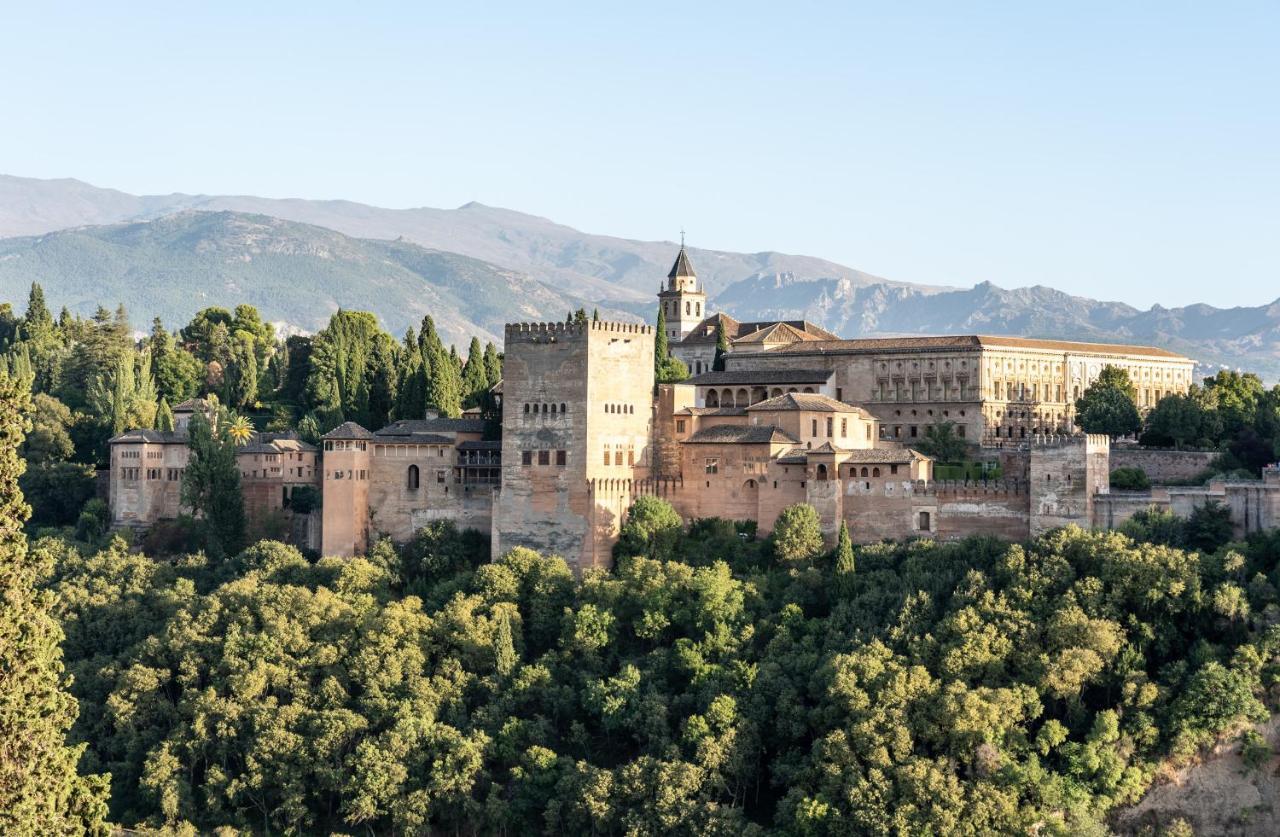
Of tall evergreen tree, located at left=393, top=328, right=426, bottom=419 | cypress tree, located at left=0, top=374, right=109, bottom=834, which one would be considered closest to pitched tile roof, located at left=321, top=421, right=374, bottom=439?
tall evergreen tree, located at left=393, top=328, right=426, bottom=419

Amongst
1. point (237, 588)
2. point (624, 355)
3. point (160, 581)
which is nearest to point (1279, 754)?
point (624, 355)

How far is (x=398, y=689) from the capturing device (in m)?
48.2

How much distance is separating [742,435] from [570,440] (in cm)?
507

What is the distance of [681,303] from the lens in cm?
8819

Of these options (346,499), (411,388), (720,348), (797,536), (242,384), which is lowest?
(797,536)

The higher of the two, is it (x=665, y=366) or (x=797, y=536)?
(x=665, y=366)

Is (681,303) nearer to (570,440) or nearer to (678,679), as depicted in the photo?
(570,440)

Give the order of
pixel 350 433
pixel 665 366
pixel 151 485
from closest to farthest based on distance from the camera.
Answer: pixel 350 433 → pixel 151 485 → pixel 665 366

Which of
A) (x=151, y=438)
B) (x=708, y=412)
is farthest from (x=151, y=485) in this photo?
(x=708, y=412)

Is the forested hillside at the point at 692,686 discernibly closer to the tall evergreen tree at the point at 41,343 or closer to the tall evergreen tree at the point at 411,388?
the tall evergreen tree at the point at 411,388

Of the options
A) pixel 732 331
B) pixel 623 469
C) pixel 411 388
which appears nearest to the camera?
pixel 623 469

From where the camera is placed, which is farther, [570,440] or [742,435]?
[742,435]

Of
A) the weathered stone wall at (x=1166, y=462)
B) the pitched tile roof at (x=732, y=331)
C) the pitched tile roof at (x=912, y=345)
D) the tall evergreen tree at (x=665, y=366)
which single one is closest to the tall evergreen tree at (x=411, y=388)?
the tall evergreen tree at (x=665, y=366)

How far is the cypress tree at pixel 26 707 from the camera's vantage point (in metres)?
30.3
